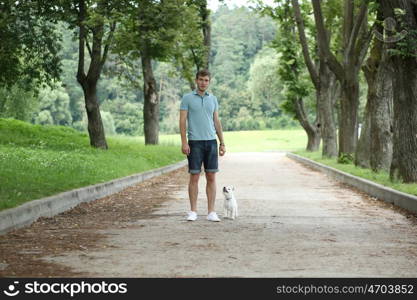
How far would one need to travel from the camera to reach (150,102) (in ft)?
125

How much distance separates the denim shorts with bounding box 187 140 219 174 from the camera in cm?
1114

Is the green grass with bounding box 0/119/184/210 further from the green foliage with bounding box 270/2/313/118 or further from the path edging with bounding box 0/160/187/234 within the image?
the green foliage with bounding box 270/2/313/118

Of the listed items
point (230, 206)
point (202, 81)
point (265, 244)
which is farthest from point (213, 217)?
point (265, 244)

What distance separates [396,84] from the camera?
16.5m

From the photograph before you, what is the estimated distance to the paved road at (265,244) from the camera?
7.30 meters

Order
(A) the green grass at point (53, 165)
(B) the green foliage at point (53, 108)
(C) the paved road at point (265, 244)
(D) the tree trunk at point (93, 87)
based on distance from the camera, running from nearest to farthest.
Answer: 1. (C) the paved road at point (265, 244)
2. (A) the green grass at point (53, 165)
3. (D) the tree trunk at point (93, 87)
4. (B) the green foliage at point (53, 108)

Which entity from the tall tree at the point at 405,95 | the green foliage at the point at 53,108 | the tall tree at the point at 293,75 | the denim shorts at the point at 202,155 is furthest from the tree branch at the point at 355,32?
the green foliage at the point at 53,108

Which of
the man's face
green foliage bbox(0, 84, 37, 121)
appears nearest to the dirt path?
the man's face

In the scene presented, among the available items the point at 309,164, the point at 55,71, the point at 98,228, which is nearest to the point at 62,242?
the point at 98,228

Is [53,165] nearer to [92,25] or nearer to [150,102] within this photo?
[92,25]

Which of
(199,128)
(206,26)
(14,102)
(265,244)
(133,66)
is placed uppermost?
(206,26)

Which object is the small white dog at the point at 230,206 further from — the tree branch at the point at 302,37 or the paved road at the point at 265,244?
the tree branch at the point at 302,37

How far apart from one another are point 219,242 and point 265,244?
1.84 ft

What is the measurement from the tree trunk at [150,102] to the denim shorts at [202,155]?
25.3 metres
